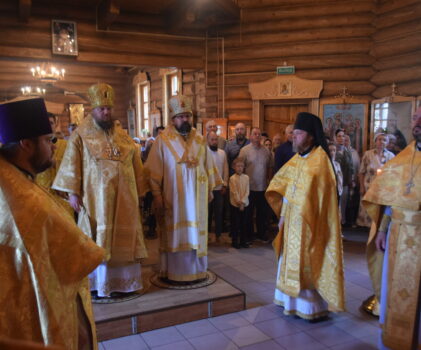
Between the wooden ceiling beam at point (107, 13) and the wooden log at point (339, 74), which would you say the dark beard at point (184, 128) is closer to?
the wooden ceiling beam at point (107, 13)

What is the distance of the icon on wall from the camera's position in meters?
7.45

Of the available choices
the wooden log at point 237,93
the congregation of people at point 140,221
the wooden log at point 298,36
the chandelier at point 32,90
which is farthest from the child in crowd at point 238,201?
the chandelier at point 32,90

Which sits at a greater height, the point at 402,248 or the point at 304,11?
the point at 304,11

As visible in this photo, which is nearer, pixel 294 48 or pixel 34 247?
pixel 34 247

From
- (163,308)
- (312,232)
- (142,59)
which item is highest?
(142,59)

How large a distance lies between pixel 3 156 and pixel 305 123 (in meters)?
2.75

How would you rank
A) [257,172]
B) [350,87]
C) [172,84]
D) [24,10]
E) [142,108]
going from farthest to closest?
1. [142,108]
2. [172,84]
3. [350,87]
4. [24,10]
5. [257,172]

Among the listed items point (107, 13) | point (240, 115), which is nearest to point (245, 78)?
point (240, 115)

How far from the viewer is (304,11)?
357 inches

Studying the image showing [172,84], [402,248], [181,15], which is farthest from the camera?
[172,84]

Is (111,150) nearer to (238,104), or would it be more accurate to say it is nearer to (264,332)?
(264,332)

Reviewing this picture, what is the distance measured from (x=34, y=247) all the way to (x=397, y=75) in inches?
333

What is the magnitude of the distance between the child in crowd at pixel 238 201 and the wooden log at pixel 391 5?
4.87 metres

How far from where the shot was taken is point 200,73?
Answer: 372 inches
